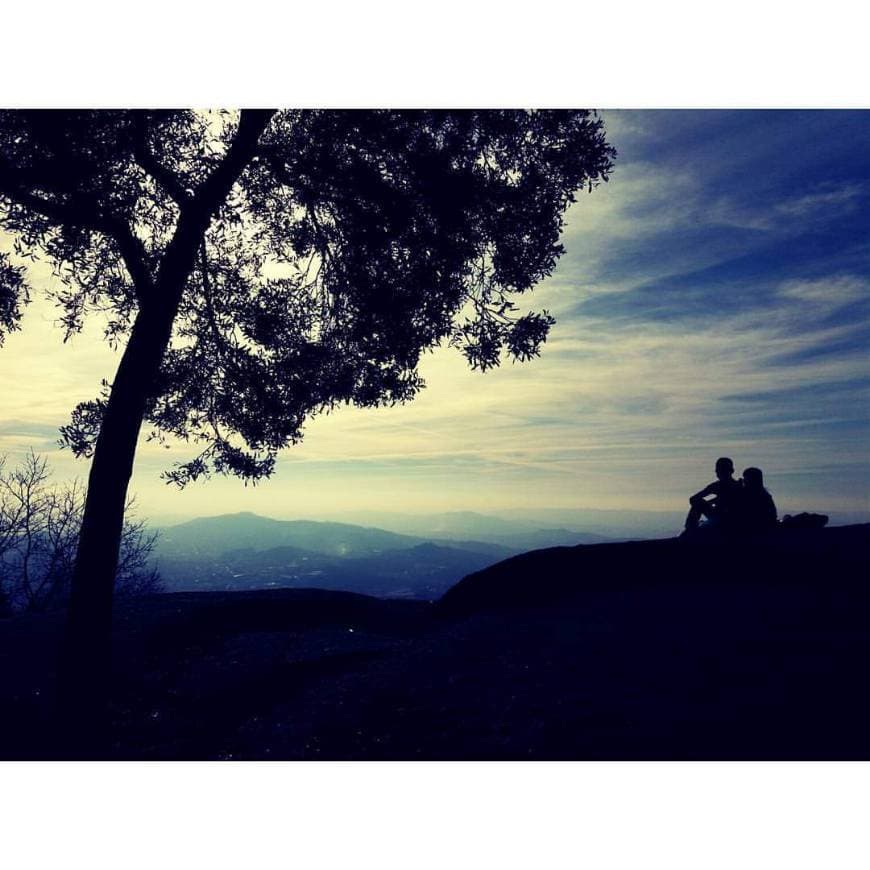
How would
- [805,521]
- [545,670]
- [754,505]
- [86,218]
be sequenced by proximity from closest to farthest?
[545,670]
[86,218]
[754,505]
[805,521]

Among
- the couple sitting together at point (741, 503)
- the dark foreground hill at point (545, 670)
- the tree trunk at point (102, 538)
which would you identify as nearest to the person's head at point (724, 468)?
the couple sitting together at point (741, 503)

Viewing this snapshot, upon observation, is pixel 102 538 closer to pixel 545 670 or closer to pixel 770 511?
pixel 545 670

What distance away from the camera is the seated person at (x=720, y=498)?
11938mm

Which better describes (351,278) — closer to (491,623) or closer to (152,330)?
(152,330)

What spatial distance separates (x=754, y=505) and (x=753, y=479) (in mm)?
500

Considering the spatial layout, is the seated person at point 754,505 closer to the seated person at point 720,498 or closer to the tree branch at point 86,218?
the seated person at point 720,498

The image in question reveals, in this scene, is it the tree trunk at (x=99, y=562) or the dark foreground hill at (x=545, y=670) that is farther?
the tree trunk at (x=99, y=562)

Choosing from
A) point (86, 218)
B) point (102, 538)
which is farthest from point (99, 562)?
point (86, 218)

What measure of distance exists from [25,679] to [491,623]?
26.5 ft

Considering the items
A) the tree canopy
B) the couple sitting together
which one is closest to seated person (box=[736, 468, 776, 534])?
the couple sitting together

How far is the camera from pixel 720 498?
12148mm

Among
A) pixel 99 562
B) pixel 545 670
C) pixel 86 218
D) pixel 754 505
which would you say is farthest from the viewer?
pixel 754 505

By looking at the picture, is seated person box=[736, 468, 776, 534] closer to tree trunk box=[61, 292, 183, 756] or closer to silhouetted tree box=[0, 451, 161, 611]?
tree trunk box=[61, 292, 183, 756]

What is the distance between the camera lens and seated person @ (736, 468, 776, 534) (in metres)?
11.8
